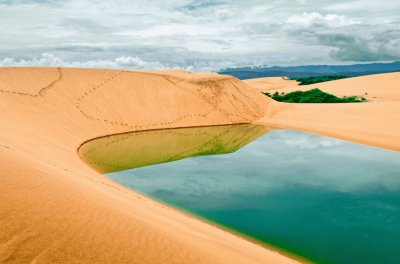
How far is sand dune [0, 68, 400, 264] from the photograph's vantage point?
12.4 ft

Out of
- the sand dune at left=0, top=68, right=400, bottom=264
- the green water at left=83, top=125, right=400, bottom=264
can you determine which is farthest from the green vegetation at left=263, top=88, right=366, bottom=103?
the green water at left=83, top=125, right=400, bottom=264

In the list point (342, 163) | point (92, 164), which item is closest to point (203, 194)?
point (92, 164)

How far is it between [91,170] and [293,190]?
7309 mm

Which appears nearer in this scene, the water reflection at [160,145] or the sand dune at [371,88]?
the water reflection at [160,145]

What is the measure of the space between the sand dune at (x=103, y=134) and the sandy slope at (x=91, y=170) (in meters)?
0.02

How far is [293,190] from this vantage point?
1123 centimetres

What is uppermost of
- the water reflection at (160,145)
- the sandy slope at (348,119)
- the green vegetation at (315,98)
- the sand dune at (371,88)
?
the sand dune at (371,88)

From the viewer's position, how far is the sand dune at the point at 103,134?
12.4 feet

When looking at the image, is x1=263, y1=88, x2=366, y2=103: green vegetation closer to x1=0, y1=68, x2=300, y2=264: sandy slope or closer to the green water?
x1=0, y1=68, x2=300, y2=264: sandy slope

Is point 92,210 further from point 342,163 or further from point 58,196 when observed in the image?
point 342,163

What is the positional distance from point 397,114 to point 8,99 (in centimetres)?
2655

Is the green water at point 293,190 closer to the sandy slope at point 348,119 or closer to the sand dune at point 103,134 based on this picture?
the sand dune at point 103,134

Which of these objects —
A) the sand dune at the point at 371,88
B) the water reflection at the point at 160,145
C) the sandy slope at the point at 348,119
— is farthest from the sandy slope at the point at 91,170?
the sand dune at the point at 371,88

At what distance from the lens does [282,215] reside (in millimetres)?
9117
